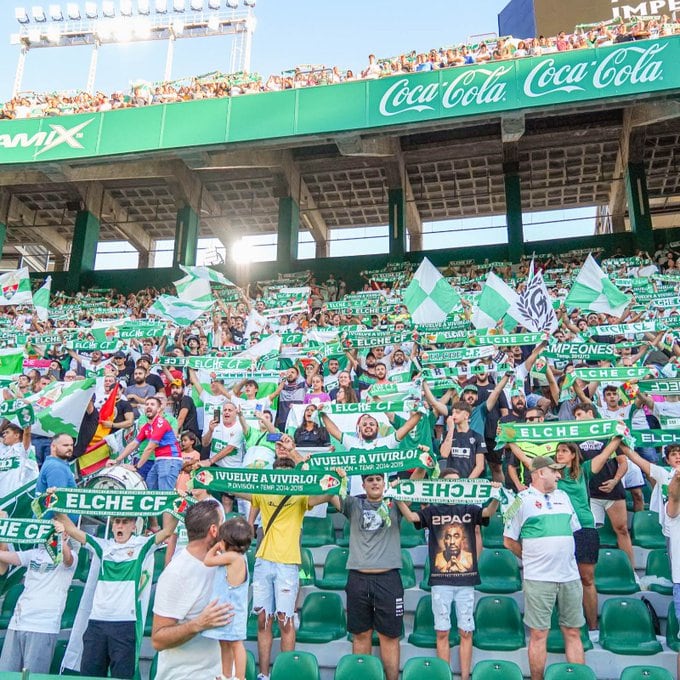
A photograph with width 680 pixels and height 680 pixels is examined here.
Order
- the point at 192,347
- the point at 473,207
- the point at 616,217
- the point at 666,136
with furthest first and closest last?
the point at 473,207
the point at 616,217
the point at 666,136
the point at 192,347

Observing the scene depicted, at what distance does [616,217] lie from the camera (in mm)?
24672

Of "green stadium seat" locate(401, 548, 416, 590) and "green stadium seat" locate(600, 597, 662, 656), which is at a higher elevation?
"green stadium seat" locate(401, 548, 416, 590)

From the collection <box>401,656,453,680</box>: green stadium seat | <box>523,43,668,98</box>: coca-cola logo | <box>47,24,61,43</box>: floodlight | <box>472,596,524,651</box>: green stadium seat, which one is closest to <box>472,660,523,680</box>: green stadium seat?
<box>401,656,453,680</box>: green stadium seat

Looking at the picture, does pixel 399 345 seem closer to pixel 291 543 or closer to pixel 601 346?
pixel 601 346

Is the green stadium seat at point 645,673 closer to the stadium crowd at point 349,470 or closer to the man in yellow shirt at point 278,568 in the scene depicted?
the stadium crowd at point 349,470

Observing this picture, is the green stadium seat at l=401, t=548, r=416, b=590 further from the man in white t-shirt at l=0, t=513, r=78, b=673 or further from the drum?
the man in white t-shirt at l=0, t=513, r=78, b=673

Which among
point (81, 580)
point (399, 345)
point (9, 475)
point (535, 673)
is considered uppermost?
point (399, 345)

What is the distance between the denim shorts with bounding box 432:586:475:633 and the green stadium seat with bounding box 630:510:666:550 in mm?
2252

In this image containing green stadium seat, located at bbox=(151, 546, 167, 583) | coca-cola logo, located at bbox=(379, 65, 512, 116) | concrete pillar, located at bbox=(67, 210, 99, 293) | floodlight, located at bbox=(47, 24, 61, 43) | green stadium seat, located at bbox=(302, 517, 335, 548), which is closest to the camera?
green stadium seat, located at bbox=(151, 546, 167, 583)

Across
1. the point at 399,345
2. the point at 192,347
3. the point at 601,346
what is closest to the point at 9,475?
the point at 192,347

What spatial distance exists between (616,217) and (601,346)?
19.0 m

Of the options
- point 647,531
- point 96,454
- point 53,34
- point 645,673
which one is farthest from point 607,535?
point 53,34

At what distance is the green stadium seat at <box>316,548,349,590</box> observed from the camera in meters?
6.06

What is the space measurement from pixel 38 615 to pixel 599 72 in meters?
16.7
